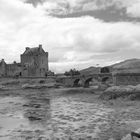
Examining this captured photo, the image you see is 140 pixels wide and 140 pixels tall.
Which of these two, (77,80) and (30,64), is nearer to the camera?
(77,80)

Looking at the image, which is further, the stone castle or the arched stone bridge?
the stone castle

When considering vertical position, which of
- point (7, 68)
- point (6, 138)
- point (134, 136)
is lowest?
point (6, 138)

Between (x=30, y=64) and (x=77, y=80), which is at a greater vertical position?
(x=30, y=64)

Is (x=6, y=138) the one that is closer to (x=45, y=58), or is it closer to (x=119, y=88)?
(x=119, y=88)

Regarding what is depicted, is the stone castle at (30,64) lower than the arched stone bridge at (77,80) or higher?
higher

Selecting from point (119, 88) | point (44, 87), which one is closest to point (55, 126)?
point (119, 88)

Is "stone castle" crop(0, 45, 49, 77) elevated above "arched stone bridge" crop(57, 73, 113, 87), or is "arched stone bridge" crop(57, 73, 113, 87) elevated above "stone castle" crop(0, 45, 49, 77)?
"stone castle" crop(0, 45, 49, 77)

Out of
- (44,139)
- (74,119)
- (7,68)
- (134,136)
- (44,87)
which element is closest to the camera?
(134,136)

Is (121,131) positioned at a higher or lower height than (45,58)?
lower

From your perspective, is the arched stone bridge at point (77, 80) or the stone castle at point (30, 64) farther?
the stone castle at point (30, 64)

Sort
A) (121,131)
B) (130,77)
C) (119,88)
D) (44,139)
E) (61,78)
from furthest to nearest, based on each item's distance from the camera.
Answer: (61,78)
(130,77)
(119,88)
(121,131)
(44,139)

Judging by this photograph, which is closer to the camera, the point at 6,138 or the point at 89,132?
the point at 6,138

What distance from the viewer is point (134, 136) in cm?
1260

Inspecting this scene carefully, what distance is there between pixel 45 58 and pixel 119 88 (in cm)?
7265
